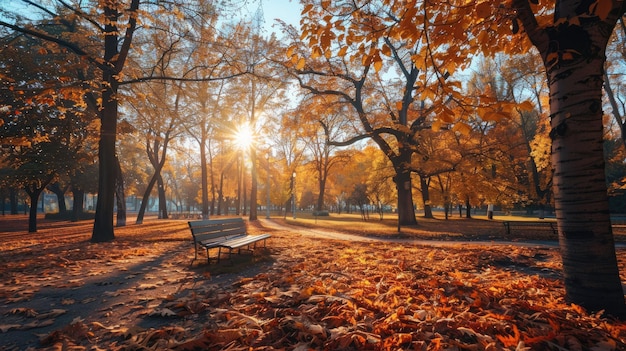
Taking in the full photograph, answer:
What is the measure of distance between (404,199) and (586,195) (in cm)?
1527

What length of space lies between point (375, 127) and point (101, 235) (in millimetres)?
14200

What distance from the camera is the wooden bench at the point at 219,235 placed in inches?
223

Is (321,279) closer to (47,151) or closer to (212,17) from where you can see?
(212,17)

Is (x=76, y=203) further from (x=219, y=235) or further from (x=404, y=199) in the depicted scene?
(x=404, y=199)

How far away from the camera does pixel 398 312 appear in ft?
8.76

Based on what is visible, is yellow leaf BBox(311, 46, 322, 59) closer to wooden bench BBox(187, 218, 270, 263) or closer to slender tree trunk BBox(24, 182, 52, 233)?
wooden bench BBox(187, 218, 270, 263)

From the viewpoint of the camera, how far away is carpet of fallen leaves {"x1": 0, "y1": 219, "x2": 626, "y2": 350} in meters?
2.26

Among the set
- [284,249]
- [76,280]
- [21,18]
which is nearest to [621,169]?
[284,249]

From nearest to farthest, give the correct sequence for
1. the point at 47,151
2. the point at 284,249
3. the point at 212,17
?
1. the point at 284,249
2. the point at 212,17
3. the point at 47,151

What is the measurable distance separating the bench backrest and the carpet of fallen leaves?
64 centimetres

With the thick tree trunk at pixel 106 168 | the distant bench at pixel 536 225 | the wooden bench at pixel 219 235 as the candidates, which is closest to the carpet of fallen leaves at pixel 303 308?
the wooden bench at pixel 219 235

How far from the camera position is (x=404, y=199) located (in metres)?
17.6

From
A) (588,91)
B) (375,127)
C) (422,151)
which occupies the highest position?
(375,127)

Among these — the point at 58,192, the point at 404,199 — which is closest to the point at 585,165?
the point at 404,199
